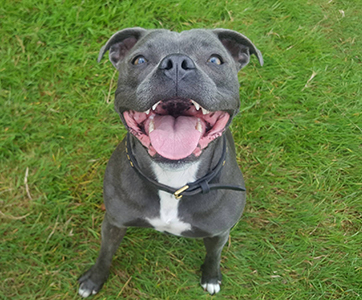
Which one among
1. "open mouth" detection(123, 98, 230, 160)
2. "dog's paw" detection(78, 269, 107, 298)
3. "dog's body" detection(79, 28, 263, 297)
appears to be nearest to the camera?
"dog's body" detection(79, 28, 263, 297)

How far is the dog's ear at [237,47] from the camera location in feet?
8.25

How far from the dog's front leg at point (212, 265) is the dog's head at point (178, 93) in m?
1.00

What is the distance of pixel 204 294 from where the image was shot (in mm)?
3432

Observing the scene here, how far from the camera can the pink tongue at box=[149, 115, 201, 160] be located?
7.00 ft

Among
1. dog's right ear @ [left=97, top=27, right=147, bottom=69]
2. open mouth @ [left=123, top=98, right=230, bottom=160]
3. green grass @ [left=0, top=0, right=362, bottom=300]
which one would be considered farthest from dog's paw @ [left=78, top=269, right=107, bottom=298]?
dog's right ear @ [left=97, top=27, right=147, bottom=69]

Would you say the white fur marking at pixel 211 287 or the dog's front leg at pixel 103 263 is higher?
the dog's front leg at pixel 103 263

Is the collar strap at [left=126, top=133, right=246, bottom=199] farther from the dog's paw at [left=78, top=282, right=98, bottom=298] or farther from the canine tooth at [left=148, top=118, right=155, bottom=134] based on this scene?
the dog's paw at [left=78, top=282, right=98, bottom=298]

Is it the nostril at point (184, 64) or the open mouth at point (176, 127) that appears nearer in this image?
the nostril at point (184, 64)

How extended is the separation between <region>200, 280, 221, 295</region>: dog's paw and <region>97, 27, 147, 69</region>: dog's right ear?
2043mm

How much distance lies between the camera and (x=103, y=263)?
321cm

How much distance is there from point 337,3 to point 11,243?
14.6 ft

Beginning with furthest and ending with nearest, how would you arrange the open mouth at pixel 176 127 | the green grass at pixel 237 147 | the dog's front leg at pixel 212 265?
1. the green grass at pixel 237 147
2. the dog's front leg at pixel 212 265
3. the open mouth at pixel 176 127

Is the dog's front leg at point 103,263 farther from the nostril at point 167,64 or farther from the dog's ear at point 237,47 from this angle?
the dog's ear at point 237,47

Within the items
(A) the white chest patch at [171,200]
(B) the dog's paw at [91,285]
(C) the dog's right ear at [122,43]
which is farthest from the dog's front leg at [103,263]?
(C) the dog's right ear at [122,43]
